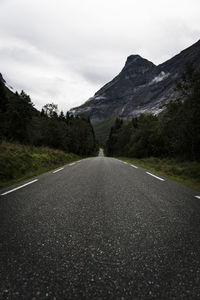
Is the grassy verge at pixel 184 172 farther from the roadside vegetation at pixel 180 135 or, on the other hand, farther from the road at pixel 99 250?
the road at pixel 99 250

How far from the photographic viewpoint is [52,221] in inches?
96.8

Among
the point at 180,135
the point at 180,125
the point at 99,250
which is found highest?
the point at 180,125

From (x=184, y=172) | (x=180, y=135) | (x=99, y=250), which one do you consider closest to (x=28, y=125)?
(x=180, y=135)

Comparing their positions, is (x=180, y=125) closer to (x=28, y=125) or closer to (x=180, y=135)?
(x=180, y=135)

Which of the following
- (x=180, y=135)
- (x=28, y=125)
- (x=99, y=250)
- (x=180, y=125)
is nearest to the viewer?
(x=99, y=250)

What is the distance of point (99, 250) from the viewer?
5.77ft

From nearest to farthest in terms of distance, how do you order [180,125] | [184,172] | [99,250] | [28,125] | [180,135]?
[99,250]
[184,172]
[180,125]
[180,135]
[28,125]

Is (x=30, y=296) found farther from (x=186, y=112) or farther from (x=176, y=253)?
(x=186, y=112)

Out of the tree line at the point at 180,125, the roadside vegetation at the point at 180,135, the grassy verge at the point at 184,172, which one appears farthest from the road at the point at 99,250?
the tree line at the point at 180,125

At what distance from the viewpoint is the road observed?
126 centimetres

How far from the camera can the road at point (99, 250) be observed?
1260mm

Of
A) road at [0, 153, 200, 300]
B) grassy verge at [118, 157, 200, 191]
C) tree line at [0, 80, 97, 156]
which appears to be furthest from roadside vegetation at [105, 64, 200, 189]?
tree line at [0, 80, 97, 156]

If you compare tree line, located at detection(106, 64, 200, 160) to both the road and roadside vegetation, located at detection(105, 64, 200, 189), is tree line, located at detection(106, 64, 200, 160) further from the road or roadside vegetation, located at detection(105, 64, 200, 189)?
the road

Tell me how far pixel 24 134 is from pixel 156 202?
33757mm
